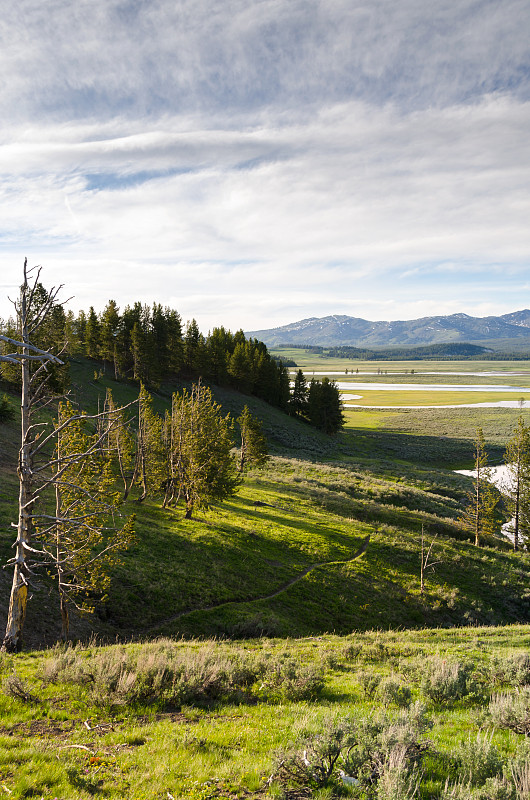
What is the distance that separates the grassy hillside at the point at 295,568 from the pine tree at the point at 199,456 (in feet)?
7.86

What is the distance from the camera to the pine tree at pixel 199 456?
34.4m

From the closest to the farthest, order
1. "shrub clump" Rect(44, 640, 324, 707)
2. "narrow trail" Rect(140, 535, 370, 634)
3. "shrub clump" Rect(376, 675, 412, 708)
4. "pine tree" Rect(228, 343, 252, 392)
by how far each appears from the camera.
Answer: "shrub clump" Rect(44, 640, 324, 707), "shrub clump" Rect(376, 675, 412, 708), "narrow trail" Rect(140, 535, 370, 634), "pine tree" Rect(228, 343, 252, 392)

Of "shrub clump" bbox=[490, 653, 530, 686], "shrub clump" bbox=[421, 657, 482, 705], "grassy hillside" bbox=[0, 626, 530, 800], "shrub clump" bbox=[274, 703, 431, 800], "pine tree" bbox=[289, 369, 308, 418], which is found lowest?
"shrub clump" bbox=[490, 653, 530, 686]

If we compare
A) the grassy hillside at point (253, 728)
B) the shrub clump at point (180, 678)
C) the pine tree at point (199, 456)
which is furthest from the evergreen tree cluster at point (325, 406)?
the shrub clump at point (180, 678)

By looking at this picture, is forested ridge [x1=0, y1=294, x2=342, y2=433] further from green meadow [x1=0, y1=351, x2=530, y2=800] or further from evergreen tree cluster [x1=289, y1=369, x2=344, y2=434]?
green meadow [x1=0, y1=351, x2=530, y2=800]

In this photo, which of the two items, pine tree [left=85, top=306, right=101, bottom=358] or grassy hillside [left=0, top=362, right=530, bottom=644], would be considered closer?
grassy hillside [left=0, top=362, right=530, bottom=644]

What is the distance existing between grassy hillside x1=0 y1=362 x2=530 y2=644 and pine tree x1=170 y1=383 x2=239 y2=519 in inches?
94.4

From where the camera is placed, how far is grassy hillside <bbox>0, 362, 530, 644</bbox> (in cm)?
2084

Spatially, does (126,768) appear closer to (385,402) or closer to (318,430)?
(318,430)

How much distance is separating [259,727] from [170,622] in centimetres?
1260

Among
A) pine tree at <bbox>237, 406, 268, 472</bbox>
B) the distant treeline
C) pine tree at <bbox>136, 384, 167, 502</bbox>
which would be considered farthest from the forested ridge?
pine tree at <bbox>136, 384, 167, 502</bbox>

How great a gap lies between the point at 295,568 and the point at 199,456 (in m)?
12.1

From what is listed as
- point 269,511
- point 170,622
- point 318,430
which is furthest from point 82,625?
point 318,430

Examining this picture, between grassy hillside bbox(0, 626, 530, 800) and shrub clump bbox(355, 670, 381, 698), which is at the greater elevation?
grassy hillside bbox(0, 626, 530, 800)
